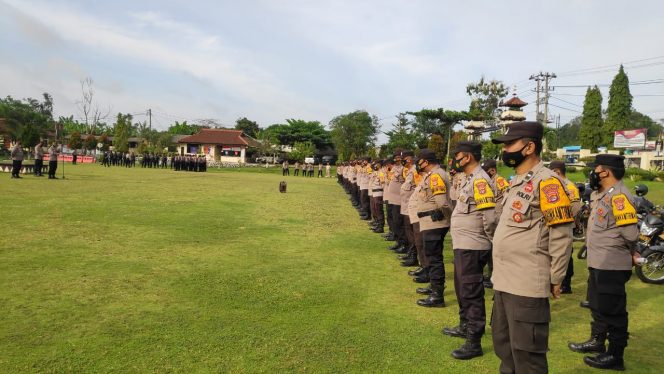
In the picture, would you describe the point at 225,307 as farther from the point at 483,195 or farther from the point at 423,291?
the point at 483,195

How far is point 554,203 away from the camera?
2797 mm

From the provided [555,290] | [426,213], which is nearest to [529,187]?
[555,290]

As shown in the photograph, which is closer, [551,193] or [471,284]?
[551,193]

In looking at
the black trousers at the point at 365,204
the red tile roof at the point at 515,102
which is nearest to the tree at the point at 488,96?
the red tile roof at the point at 515,102

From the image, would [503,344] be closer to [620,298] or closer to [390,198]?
[620,298]

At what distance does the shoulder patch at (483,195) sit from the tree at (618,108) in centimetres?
4941

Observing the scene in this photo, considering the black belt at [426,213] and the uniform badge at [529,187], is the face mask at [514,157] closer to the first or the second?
the uniform badge at [529,187]

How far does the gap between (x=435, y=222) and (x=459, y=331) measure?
60.1 inches

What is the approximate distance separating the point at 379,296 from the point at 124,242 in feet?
15.9

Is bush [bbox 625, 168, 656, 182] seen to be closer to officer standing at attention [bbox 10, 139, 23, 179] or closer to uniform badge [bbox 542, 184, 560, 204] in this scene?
uniform badge [bbox 542, 184, 560, 204]

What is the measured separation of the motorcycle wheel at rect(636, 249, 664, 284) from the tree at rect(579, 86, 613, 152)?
46736 mm

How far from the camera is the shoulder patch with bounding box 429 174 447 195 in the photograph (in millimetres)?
5389

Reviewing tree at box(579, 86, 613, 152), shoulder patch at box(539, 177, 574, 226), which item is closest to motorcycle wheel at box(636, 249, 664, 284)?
shoulder patch at box(539, 177, 574, 226)

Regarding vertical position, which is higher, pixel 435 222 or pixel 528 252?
pixel 528 252
